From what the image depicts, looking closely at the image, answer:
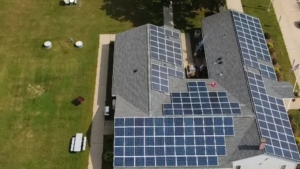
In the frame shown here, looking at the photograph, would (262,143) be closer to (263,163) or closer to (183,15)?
(263,163)

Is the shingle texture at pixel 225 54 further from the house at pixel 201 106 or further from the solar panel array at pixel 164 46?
the solar panel array at pixel 164 46

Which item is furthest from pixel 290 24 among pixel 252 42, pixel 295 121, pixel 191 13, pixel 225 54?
pixel 295 121

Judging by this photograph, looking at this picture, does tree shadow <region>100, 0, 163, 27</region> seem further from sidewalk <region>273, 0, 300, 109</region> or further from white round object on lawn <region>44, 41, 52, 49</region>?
sidewalk <region>273, 0, 300, 109</region>

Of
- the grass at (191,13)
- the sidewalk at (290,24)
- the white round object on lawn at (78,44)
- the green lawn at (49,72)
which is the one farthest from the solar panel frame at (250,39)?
the white round object on lawn at (78,44)

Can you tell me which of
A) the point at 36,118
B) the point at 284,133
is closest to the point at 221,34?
the point at 284,133

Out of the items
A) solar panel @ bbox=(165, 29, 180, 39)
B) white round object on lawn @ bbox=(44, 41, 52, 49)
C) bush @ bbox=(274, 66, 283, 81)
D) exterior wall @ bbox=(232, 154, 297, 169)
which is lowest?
exterior wall @ bbox=(232, 154, 297, 169)

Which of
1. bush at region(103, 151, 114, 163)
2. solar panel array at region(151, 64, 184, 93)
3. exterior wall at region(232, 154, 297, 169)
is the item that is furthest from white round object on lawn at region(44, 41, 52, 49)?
exterior wall at region(232, 154, 297, 169)
